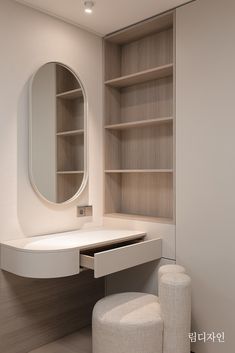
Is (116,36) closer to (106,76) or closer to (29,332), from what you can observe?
(106,76)

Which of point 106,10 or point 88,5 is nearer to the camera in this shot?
point 88,5

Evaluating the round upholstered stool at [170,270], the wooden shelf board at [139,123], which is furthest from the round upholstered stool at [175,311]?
the wooden shelf board at [139,123]

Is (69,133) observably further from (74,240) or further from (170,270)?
(170,270)

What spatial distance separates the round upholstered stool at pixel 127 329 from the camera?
73.7 inches

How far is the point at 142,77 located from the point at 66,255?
155 centimetres

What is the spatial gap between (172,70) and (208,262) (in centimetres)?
141

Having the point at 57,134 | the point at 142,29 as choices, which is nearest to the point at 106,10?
the point at 142,29

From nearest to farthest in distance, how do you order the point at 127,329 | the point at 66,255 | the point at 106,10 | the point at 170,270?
the point at 127,329 < the point at 66,255 < the point at 170,270 < the point at 106,10

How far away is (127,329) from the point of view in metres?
1.87

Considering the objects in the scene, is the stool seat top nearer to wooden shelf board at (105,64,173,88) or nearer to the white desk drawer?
the white desk drawer

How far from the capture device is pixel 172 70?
2.52 m

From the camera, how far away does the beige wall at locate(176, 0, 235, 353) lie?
212 centimetres

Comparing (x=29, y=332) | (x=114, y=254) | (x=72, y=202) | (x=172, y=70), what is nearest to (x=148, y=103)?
(x=172, y=70)

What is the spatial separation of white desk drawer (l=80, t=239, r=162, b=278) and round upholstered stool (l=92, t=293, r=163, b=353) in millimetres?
238
